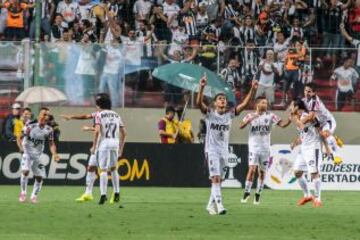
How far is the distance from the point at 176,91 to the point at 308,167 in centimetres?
799

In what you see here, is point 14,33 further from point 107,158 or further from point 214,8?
point 107,158

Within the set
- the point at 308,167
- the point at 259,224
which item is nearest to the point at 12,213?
the point at 259,224

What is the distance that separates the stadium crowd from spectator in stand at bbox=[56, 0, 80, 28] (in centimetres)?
3

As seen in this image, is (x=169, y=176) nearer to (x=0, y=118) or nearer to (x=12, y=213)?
(x=0, y=118)

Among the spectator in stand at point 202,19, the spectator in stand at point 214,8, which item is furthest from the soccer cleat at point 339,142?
the spectator in stand at point 214,8

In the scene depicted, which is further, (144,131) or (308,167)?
(144,131)

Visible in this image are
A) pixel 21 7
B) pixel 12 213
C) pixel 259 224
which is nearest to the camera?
pixel 259 224

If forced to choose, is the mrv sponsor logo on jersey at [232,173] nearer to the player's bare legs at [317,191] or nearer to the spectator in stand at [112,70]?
the spectator in stand at [112,70]

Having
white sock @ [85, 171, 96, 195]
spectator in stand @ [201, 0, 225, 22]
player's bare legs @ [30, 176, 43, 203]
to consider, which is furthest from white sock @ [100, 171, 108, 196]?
spectator in stand @ [201, 0, 225, 22]

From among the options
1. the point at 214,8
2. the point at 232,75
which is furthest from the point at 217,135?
the point at 214,8

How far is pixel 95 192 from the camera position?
93.2 feet

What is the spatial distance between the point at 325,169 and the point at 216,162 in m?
11.3

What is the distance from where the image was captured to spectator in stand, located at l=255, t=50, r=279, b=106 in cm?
3188

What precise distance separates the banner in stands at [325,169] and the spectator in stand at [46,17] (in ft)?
24.0
